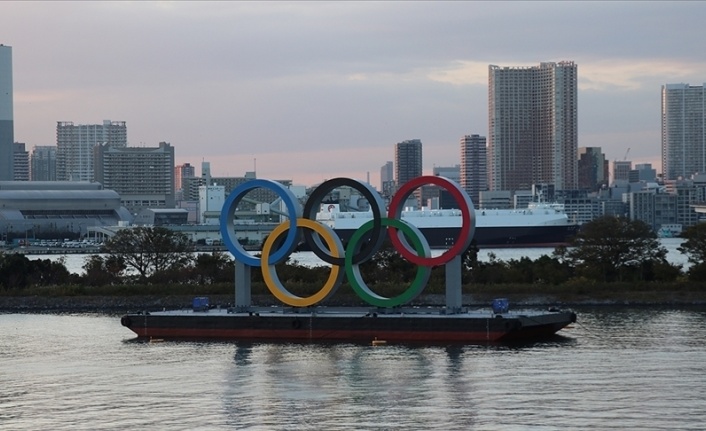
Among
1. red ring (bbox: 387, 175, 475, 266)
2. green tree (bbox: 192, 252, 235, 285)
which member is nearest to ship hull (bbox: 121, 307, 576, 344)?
red ring (bbox: 387, 175, 475, 266)

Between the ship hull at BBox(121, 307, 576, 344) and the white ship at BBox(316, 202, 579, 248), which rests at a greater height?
the white ship at BBox(316, 202, 579, 248)

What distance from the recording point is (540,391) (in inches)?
1184

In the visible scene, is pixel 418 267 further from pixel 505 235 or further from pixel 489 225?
pixel 505 235

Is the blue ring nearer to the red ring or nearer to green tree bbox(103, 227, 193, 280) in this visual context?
the red ring

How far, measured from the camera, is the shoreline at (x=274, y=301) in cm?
5462

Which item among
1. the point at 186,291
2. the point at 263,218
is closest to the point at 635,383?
the point at 186,291

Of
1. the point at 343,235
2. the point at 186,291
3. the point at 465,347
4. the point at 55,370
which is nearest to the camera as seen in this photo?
the point at 55,370

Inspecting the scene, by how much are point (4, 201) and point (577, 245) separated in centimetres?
12260

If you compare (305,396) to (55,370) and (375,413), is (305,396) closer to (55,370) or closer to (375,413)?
(375,413)

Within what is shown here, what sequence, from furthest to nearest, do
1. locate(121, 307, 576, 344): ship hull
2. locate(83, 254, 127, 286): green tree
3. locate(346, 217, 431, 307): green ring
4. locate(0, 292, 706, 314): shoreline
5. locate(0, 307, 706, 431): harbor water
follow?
locate(83, 254, 127, 286): green tree, locate(0, 292, 706, 314): shoreline, locate(346, 217, 431, 307): green ring, locate(121, 307, 576, 344): ship hull, locate(0, 307, 706, 431): harbor water

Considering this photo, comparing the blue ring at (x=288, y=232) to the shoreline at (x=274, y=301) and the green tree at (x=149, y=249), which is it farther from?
the green tree at (x=149, y=249)

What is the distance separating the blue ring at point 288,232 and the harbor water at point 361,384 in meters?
A: 3.44

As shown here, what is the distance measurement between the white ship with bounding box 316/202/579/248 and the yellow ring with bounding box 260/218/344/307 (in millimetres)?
90022

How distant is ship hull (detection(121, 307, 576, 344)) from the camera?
4069 centimetres
